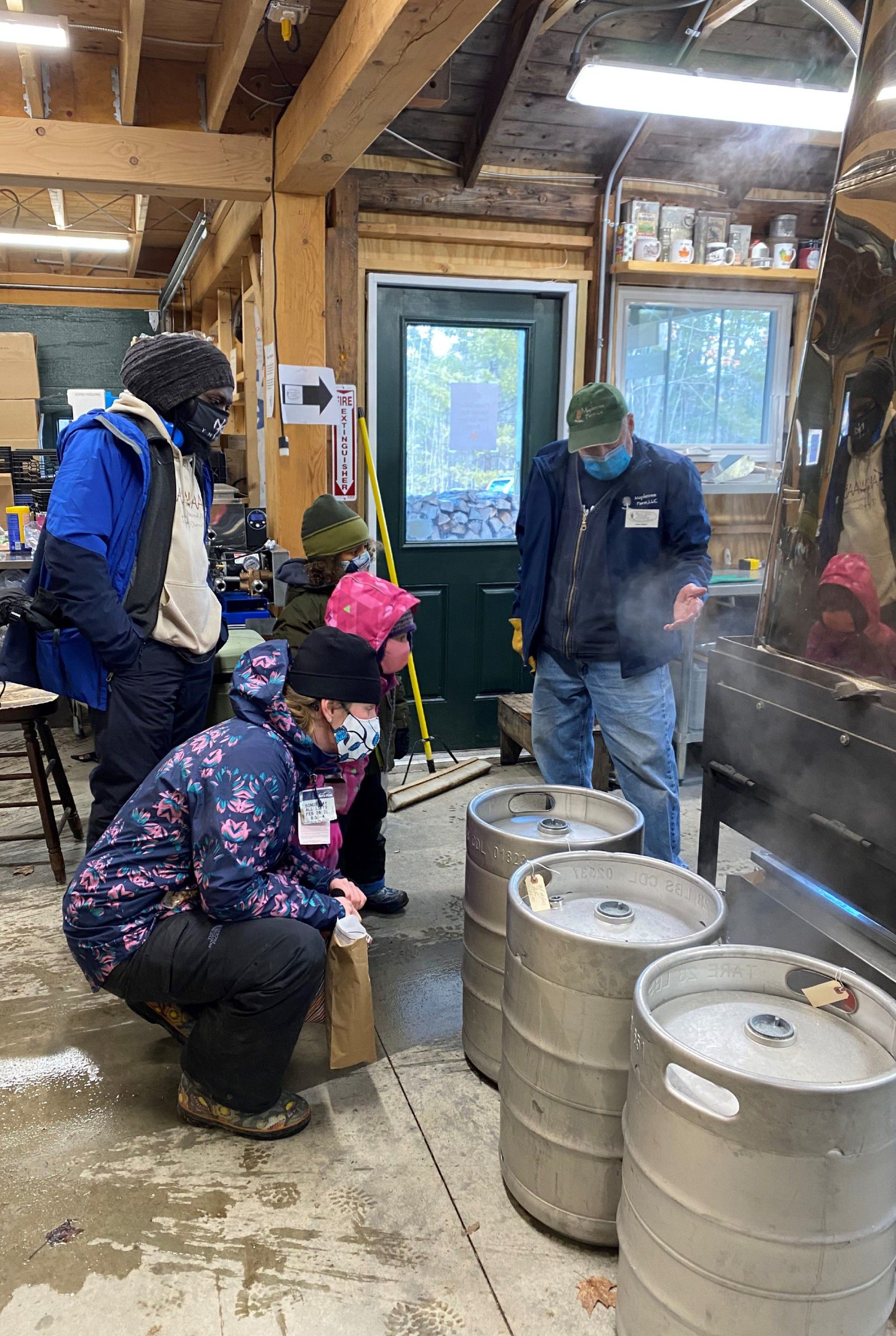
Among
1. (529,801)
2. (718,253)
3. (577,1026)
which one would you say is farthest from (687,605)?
(718,253)

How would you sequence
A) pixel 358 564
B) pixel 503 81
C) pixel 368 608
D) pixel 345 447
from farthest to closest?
pixel 345 447
pixel 503 81
pixel 358 564
pixel 368 608

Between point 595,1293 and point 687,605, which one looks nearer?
point 595,1293

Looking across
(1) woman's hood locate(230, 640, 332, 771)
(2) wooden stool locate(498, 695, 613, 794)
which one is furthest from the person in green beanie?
(2) wooden stool locate(498, 695, 613, 794)

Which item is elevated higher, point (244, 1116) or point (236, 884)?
point (236, 884)

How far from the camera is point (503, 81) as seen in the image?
13.7 ft

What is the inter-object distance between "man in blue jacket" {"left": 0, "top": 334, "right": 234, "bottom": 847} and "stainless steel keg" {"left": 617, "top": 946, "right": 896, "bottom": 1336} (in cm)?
206

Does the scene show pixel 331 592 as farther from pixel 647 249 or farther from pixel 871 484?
pixel 647 249

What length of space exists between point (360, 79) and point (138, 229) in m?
4.96

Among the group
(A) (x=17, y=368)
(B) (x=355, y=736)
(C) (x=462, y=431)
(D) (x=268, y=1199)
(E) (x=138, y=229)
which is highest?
(E) (x=138, y=229)

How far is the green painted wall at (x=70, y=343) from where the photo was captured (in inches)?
404

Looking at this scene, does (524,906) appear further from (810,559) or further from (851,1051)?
(810,559)

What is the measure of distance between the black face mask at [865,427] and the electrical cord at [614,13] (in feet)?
8.63

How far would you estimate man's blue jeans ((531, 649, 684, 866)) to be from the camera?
3.15 meters

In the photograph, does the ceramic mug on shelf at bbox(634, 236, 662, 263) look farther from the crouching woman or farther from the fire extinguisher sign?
the crouching woman
